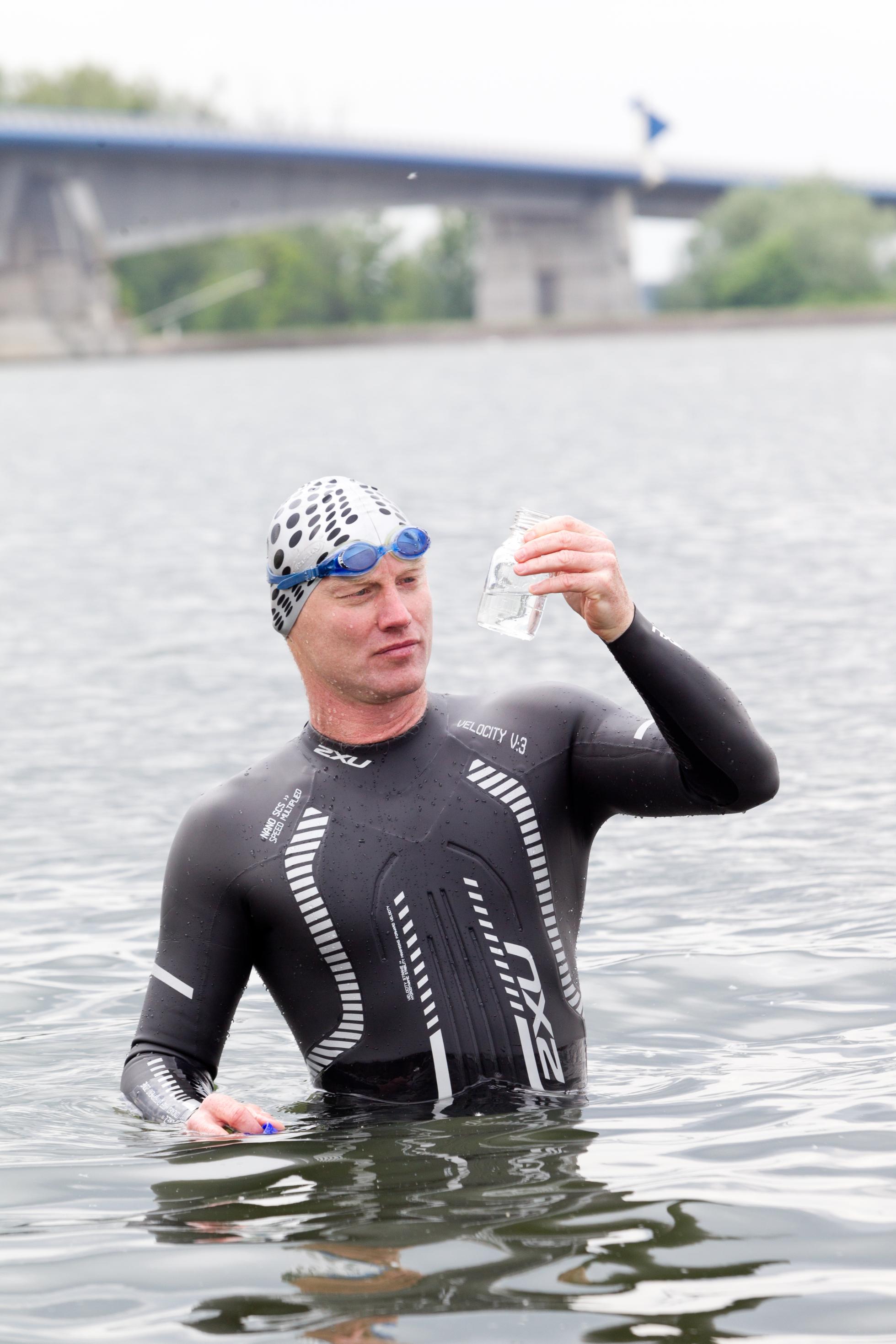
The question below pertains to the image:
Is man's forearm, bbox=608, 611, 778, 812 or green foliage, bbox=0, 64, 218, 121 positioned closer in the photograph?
man's forearm, bbox=608, 611, 778, 812

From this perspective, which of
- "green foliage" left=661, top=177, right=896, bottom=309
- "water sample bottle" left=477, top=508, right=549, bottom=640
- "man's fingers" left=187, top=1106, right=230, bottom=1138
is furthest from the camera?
"green foliage" left=661, top=177, right=896, bottom=309

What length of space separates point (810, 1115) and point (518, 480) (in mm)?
27807

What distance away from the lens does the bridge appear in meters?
79.3

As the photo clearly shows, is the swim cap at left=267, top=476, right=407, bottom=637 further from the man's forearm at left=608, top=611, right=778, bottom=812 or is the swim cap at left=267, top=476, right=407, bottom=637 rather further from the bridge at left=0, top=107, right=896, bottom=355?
the bridge at left=0, top=107, right=896, bottom=355

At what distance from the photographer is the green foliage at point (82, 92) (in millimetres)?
135250

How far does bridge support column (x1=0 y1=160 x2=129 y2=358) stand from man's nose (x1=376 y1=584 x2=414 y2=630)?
82.3 metres

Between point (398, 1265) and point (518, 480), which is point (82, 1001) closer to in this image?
point (398, 1265)

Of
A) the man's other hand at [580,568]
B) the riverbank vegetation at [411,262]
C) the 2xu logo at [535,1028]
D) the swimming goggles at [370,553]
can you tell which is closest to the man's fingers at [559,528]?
the man's other hand at [580,568]

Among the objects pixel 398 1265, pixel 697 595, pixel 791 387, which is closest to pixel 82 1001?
pixel 398 1265

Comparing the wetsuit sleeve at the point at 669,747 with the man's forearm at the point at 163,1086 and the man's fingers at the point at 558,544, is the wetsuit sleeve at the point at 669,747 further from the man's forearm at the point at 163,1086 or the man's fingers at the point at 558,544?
the man's forearm at the point at 163,1086

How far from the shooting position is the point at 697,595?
18453 mm

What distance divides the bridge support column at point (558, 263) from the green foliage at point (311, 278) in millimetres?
24224

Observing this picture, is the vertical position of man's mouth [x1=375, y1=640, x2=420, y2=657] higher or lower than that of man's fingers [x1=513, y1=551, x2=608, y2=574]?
lower

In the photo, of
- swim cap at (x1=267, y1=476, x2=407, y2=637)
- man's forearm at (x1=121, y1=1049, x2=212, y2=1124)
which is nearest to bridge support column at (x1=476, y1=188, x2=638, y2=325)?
swim cap at (x1=267, y1=476, x2=407, y2=637)
